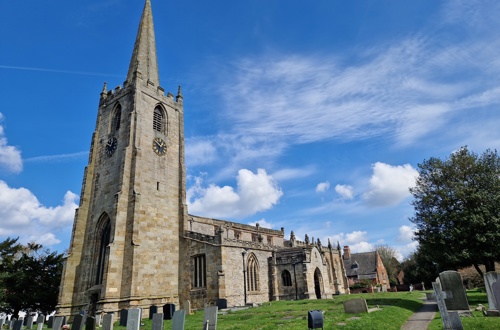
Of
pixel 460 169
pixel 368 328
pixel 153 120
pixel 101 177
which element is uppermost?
pixel 153 120

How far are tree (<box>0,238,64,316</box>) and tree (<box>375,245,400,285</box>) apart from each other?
65.6 m

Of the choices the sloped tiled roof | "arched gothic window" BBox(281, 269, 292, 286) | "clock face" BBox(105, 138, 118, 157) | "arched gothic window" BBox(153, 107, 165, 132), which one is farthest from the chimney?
"clock face" BBox(105, 138, 118, 157)

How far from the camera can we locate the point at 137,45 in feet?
117

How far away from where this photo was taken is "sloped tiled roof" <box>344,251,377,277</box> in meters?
64.6

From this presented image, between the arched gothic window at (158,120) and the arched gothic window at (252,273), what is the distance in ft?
51.8

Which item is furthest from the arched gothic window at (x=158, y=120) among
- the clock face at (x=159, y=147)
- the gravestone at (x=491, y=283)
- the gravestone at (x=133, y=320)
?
the gravestone at (x=491, y=283)

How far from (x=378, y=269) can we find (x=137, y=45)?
58454mm

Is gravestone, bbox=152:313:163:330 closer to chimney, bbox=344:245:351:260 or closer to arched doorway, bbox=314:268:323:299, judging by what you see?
arched doorway, bbox=314:268:323:299

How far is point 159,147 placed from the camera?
31.0m

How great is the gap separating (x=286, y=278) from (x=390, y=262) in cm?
5458

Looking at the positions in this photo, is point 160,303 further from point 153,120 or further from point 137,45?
point 137,45

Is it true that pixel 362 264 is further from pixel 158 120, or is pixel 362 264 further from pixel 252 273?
pixel 158 120

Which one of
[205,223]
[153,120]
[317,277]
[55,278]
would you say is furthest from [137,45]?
[317,277]

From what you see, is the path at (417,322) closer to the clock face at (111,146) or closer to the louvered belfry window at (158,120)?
the louvered belfry window at (158,120)
